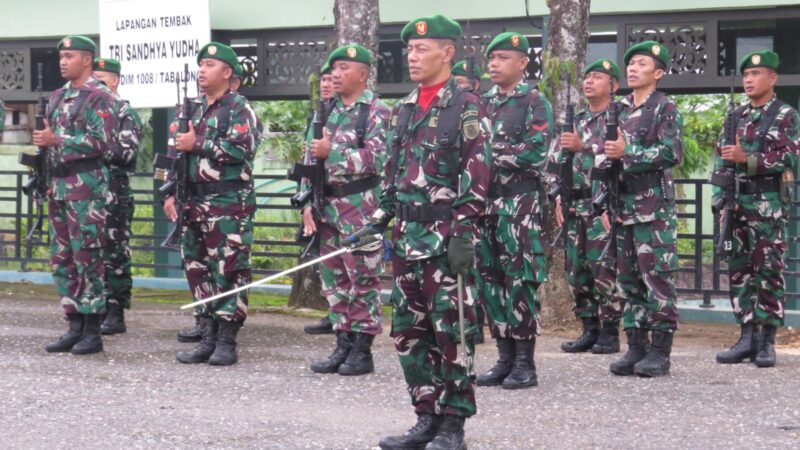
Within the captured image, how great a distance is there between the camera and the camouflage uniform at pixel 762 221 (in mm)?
9609

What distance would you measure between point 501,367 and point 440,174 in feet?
8.00

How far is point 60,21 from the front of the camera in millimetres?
16000

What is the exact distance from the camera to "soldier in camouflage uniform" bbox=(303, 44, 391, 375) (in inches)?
364

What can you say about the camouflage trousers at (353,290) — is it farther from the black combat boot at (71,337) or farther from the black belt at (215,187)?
the black combat boot at (71,337)

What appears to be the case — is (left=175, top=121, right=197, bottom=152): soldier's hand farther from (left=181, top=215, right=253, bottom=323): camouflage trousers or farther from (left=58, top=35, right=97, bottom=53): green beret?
(left=58, top=35, right=97, bottom=53): green beret

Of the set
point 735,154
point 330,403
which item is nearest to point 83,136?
point 330,403

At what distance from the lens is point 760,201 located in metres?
9.70

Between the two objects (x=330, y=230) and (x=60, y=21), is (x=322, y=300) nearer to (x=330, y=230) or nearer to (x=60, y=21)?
(x=330, y=230)

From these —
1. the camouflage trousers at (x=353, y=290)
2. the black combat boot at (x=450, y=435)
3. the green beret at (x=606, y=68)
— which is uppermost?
the green beret at (x=606, y=68)

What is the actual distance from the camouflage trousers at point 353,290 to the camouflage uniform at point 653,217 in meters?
1.70

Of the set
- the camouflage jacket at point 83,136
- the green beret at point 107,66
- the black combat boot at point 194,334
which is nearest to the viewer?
the camouflage jacket at point 83,136

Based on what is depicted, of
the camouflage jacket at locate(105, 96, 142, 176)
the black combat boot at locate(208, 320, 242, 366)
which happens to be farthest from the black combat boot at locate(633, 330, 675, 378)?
the camouflage jacket at locate(105, 96, 142, 176)

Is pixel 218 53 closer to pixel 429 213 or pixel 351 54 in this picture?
pixel 351 54

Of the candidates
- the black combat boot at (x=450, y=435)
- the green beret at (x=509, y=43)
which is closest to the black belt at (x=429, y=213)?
the black combat boot at (x=450, y=435)
